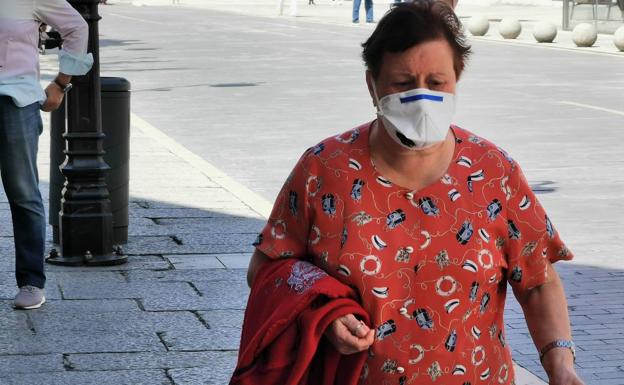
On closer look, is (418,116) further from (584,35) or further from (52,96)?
(584,35)

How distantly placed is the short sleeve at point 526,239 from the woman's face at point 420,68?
0.90 feet

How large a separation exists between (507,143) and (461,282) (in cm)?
1081

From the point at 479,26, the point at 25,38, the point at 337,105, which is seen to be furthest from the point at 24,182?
the point at 479,26

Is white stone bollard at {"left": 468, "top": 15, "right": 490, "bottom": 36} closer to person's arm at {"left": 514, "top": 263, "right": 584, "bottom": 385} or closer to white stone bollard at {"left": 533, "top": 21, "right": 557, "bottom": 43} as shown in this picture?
white stone bollard at {"left": 533, "top": 21, "right": 557, "bottom": 43}

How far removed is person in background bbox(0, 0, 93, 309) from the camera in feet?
20.4

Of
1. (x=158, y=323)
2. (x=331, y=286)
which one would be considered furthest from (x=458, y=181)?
(x=158, y=323)

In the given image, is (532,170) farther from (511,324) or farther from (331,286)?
(331,286)

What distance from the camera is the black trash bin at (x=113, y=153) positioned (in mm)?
8188

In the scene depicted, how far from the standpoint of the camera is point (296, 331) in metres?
2.78

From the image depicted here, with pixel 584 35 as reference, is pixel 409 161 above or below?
above

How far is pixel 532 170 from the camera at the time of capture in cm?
1184

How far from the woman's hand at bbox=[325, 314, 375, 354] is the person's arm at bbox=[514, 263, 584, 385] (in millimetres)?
479

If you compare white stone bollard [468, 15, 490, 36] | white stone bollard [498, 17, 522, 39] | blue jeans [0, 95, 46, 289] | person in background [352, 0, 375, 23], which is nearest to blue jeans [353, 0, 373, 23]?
person in background [352, 0, 375, 23]

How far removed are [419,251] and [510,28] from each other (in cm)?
3090
